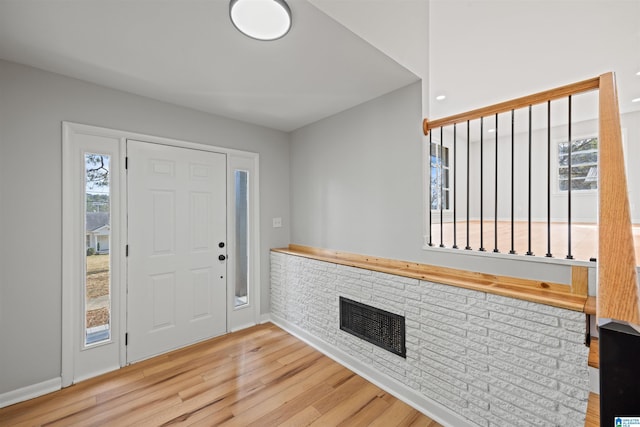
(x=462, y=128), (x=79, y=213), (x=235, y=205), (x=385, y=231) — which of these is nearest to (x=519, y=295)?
(x=385, y=231)

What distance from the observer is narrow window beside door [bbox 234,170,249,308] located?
11.1 ft

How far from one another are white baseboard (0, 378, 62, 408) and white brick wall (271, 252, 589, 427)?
95.3 inches

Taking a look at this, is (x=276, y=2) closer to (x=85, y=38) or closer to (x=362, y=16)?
(x=362, y=16)

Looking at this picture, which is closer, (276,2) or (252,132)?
(276,2)

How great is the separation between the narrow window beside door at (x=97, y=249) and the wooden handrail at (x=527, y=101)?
2.91 meters

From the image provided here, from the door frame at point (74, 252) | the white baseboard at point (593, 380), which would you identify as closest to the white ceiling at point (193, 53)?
the door frame at point (74, 252)

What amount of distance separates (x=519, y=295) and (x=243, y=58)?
2433mm

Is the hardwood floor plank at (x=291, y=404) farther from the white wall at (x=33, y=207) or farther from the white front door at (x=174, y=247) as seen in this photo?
the white wall at (x=33, y=207)

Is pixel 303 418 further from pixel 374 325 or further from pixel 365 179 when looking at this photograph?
pixel 365 179

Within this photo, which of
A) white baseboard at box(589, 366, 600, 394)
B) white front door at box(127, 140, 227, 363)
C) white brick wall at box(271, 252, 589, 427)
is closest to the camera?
white baseboard at box(589, 366, 600, 394)

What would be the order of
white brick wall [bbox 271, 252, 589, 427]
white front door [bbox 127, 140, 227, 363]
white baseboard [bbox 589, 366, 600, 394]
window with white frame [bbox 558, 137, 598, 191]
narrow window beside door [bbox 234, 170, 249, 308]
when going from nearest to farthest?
1. white baseboard [bbox 589, 366, 600, 394]
2. white brick wall [bbox 271, 252, 589, 427]
3. white front door [bbox 127, 140, 227, 363]
4. narrow window beside door [bbox 234, 170, 249, 308]
5. window with white frame [bbox 558, 137, 598, 191]

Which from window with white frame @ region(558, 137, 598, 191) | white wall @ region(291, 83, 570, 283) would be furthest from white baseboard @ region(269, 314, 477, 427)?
window with white frame @ region(558, 137, 598, 191)

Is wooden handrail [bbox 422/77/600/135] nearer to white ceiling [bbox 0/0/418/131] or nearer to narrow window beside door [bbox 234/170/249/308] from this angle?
white ceiling [bbox 0/0/418/131]

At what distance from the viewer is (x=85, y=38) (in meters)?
1.81
